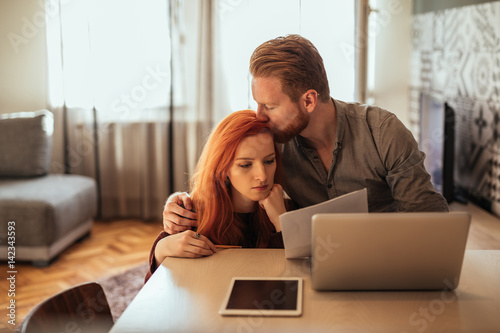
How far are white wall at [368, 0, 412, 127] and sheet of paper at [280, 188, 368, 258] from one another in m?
2.88

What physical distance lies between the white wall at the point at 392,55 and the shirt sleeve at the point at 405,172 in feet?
7.42

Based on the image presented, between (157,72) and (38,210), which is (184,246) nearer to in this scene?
(38,210)

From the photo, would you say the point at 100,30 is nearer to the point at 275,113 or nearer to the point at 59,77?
the point at 59,77

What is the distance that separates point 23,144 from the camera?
3668 mm

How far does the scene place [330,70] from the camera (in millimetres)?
4004

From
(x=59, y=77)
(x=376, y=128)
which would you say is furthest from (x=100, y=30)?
(x=376, y=128)

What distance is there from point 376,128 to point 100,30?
283 centimetres

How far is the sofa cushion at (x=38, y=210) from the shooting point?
10.5 ft

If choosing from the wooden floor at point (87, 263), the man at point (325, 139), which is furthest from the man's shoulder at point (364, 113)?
the wooden floor at point (87, 263)

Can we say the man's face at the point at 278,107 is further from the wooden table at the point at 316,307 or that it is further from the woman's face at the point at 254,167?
the wooden table at the point at 316,307

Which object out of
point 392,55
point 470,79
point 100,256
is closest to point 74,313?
point 100,256

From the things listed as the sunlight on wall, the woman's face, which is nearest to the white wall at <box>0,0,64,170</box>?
the sunlight on wall

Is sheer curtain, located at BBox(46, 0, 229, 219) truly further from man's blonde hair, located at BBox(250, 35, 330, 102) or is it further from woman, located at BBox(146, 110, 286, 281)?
woman, located at BBox(146, 110, 286, 281)

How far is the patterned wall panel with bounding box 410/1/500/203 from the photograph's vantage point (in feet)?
9.21
